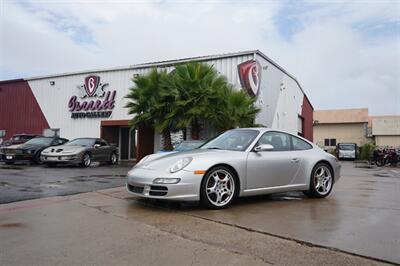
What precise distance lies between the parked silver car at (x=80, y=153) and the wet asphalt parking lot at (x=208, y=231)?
9.04m

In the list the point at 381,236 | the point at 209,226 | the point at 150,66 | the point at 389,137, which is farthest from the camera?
the point at 389,137

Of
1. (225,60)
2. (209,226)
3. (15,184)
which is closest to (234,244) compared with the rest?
(209,226)

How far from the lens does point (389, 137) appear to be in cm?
4725

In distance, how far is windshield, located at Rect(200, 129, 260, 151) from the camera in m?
6.77

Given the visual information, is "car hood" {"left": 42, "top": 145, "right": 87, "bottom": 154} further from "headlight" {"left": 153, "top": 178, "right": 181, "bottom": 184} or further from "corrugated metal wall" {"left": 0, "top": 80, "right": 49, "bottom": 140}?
"headlight" {"left": 153, "top": 178, "right": 181, "bottom": 184}

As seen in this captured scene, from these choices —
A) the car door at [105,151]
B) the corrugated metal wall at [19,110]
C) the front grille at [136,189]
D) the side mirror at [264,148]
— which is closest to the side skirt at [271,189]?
the side mirror at [264,148]

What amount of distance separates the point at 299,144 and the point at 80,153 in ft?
36.7

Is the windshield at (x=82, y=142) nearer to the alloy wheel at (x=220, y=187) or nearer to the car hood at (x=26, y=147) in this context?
the car hood at (x=26, y=147)

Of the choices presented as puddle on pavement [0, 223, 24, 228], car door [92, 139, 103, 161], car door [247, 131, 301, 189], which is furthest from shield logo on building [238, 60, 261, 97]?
puddle on pavement [0, 223, 24, 228]

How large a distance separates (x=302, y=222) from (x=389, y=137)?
4734cm

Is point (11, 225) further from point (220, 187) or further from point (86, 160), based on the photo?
point (86, 160)

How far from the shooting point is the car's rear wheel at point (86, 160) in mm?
16420

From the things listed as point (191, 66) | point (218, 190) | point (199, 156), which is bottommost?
point (218, 190)

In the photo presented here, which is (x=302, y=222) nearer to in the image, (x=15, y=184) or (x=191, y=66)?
(x=15, y=184)
